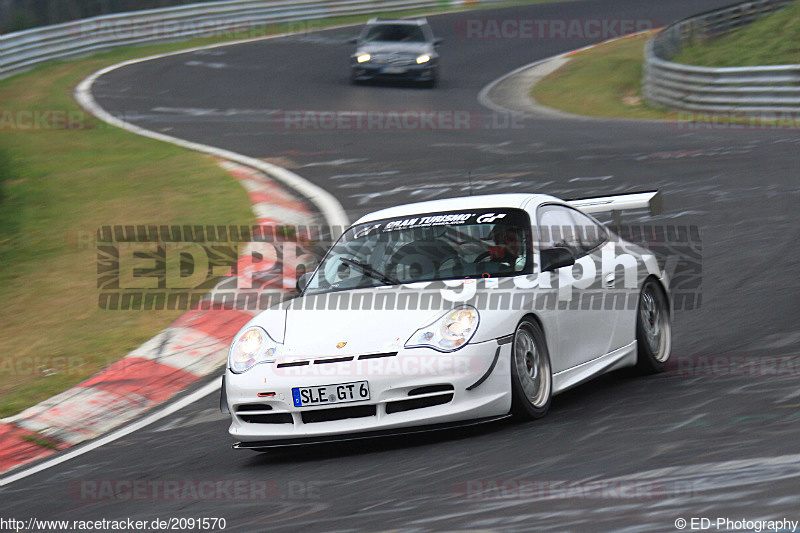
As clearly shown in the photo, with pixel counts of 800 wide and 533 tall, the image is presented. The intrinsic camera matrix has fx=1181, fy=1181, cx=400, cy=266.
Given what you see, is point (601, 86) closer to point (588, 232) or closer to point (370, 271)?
point (588, 232)

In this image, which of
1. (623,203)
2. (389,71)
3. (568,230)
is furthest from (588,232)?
(389,71)

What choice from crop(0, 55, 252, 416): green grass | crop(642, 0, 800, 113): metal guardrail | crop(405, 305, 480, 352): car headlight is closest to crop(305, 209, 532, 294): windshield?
crop(405, 305, 480, 352): car headlight

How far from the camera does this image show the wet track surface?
470cm

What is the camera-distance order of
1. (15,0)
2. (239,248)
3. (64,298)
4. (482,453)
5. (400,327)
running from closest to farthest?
(482,453) → (400,327) → (64,298) → (239,248) → (15,0)

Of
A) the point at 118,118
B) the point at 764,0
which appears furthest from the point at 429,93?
the point at 764,0

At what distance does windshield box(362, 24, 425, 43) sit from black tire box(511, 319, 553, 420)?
2025 cm

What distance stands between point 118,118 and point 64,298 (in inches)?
410

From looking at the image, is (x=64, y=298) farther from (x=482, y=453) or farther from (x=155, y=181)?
(x=482, y=453)

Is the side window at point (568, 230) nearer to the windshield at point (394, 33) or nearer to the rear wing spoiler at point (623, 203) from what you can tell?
the rear wing spoiler at point (623, 203)

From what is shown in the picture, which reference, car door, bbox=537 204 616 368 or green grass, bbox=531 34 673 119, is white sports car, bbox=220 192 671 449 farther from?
green grass, bbox=531 34 673 119

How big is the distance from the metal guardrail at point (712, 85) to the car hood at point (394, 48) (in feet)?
15.6

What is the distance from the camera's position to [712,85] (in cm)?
2108

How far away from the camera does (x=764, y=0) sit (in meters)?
28.3

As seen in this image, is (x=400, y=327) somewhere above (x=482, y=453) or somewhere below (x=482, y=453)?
above
